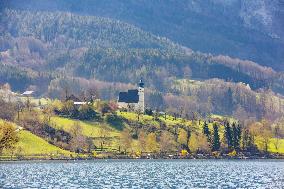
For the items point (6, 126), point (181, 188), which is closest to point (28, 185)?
point (181, 188)

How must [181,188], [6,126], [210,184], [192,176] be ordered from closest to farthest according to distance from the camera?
[181,188] → [210,184] → [192,176] → [6,126]

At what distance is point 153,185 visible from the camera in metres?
116

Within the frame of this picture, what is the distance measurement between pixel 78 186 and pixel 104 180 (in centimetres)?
1258

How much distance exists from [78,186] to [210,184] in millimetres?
23272

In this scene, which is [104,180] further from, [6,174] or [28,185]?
[6,174]

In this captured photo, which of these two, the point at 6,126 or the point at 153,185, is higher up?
the point at 6,126

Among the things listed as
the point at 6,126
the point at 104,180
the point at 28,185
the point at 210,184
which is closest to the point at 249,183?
the point at 210,184

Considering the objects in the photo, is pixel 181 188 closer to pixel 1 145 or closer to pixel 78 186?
pixel 78 186

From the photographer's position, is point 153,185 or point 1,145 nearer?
point 153,185

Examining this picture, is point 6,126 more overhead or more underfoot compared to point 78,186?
more overhead

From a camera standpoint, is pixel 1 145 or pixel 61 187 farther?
pixel 1 145

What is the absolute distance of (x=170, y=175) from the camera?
141m

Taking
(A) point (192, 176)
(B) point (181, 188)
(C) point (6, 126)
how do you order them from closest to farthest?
1. (B) point (181, 188)
2. (A) point (192, 176)
3. (C) point (6, 126)

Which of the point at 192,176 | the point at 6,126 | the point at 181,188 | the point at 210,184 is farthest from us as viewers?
the point at 6,126
